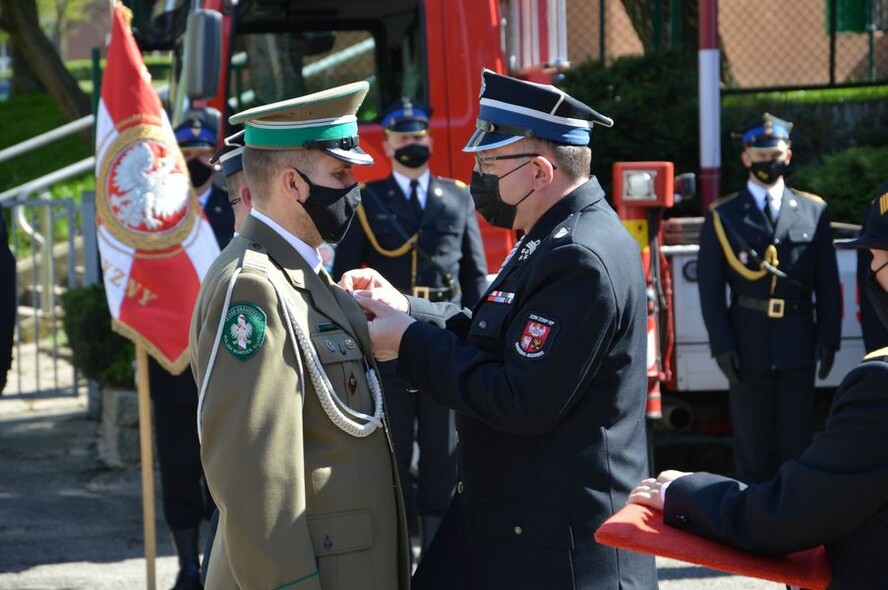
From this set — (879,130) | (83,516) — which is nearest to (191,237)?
(83,516)

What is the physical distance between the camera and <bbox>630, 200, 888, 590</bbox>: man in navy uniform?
2311 mm

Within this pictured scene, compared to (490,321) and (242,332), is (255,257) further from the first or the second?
(490,321)

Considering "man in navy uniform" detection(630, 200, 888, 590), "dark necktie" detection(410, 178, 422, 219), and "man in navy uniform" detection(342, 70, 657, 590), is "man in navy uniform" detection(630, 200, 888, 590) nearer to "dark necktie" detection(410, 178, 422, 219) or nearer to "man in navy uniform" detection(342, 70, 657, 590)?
"man in navy uniform" detection(342, 70, 657, 590)

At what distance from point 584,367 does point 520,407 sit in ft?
0.53

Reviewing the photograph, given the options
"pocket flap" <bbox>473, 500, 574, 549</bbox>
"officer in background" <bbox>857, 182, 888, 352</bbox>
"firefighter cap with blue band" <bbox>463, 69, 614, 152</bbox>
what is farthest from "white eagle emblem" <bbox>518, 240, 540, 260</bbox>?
"officer in background" <bbox>857, 182, 888, 352</bbox>

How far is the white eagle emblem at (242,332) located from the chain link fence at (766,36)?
890 cm

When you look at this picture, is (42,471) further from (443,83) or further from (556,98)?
(556,98)

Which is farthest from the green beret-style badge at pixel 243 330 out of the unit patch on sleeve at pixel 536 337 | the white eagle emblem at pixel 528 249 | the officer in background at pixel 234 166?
the officer in background at pixel 234 166

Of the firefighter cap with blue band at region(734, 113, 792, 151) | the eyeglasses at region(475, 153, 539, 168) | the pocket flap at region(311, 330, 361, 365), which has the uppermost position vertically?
the eyeglasses at region(475, 153, 539, 168)

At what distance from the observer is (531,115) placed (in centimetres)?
297

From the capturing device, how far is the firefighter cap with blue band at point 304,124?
109 inches

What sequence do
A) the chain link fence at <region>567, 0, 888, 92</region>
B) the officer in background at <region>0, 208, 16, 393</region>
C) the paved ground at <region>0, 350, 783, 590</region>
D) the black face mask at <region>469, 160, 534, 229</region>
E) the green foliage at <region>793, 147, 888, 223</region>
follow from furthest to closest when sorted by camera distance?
the chain link fence at <region>567, 0, 888, 92</region>, the green foliage at <region>793, 147, 888, 223</region>, the paved ground at <region>0, 350, 783, 590</region>, the officer in background at <region>0, 208, 16, 393</region>, the black face mask at <region>469, 160, 534, 229</region>

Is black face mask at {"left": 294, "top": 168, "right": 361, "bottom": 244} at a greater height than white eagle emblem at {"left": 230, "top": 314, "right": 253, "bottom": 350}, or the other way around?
black face mask at {"left": 294, "top": 168, "right": 361, "bottom": 244}

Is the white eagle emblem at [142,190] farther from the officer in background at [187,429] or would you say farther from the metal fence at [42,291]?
the metal fence at [42,291]
